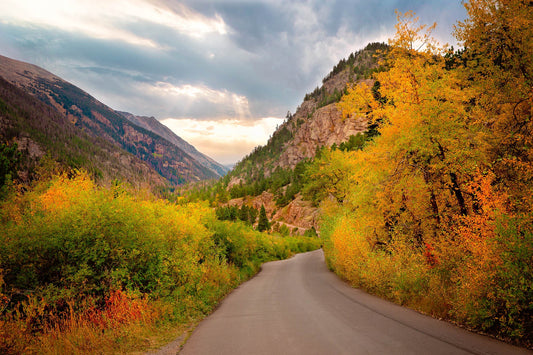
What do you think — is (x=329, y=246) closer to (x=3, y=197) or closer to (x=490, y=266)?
(x=490, y=266)

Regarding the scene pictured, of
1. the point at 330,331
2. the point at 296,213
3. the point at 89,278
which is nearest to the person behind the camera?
the point at 330,331

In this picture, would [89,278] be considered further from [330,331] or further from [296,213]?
[296,213]

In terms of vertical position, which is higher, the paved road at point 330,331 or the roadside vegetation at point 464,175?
the roadside vegetation at point 464,175

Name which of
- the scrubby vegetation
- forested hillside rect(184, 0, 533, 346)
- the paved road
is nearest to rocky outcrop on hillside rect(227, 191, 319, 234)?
forested hillside rect(184, 0, 533, 346)

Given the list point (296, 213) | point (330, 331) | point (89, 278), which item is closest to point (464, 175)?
point (330, 331)

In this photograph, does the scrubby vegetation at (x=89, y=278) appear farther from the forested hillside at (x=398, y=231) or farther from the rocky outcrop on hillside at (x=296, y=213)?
the rocky outcrop on hillside at (x=296, y=213)

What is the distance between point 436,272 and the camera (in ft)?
31.0

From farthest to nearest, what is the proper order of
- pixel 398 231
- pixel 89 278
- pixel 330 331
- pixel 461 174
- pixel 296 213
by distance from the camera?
pixel 296 213, pixel 398 231, pixel 461 174, pixel 89 278, pixel 330 331

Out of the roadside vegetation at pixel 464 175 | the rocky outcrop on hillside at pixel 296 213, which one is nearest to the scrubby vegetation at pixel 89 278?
the roadside vegetation at pixel 464 175

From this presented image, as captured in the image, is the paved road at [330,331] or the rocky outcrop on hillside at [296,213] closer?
the paved road at [330,331]

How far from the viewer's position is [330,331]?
23.3 ft

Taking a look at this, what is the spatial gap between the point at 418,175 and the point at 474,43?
19.4 feet

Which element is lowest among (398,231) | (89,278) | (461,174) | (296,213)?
(296,213)

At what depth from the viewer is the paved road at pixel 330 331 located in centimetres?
573
